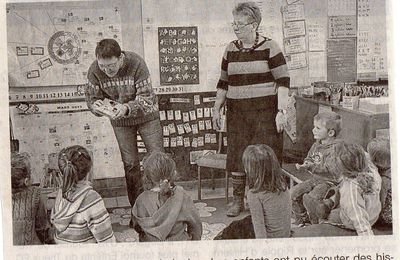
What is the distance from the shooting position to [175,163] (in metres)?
0.82

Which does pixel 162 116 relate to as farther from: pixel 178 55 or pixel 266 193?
pixel 266 193

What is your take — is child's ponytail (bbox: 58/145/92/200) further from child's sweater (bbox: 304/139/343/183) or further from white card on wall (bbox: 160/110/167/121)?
child's sweater (bbox: 304/139/343/183)

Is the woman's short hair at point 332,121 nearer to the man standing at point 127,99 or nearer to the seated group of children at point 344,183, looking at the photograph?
the seated group of children at point 344,183

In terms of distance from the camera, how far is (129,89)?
2.68ft

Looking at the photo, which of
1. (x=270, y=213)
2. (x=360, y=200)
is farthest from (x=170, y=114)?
(x=360, y=200)

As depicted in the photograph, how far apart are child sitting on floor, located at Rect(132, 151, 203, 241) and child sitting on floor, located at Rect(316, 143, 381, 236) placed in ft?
0.68

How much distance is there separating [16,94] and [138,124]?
0.65 feet

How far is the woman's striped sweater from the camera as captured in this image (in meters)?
0.81

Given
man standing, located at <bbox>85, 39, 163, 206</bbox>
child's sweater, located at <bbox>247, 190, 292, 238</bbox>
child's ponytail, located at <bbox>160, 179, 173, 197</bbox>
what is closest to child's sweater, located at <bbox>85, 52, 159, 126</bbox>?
man standing, located at <bbox>85, 39, 163, 206</bbox>

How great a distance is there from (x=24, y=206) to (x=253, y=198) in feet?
1.18

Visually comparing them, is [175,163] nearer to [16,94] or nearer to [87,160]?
[87,160]

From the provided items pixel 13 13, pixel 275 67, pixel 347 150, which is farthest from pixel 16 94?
pixel 347 150

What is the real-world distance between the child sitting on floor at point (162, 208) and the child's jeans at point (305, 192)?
0.15 m

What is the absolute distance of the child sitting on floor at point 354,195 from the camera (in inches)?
31.9
